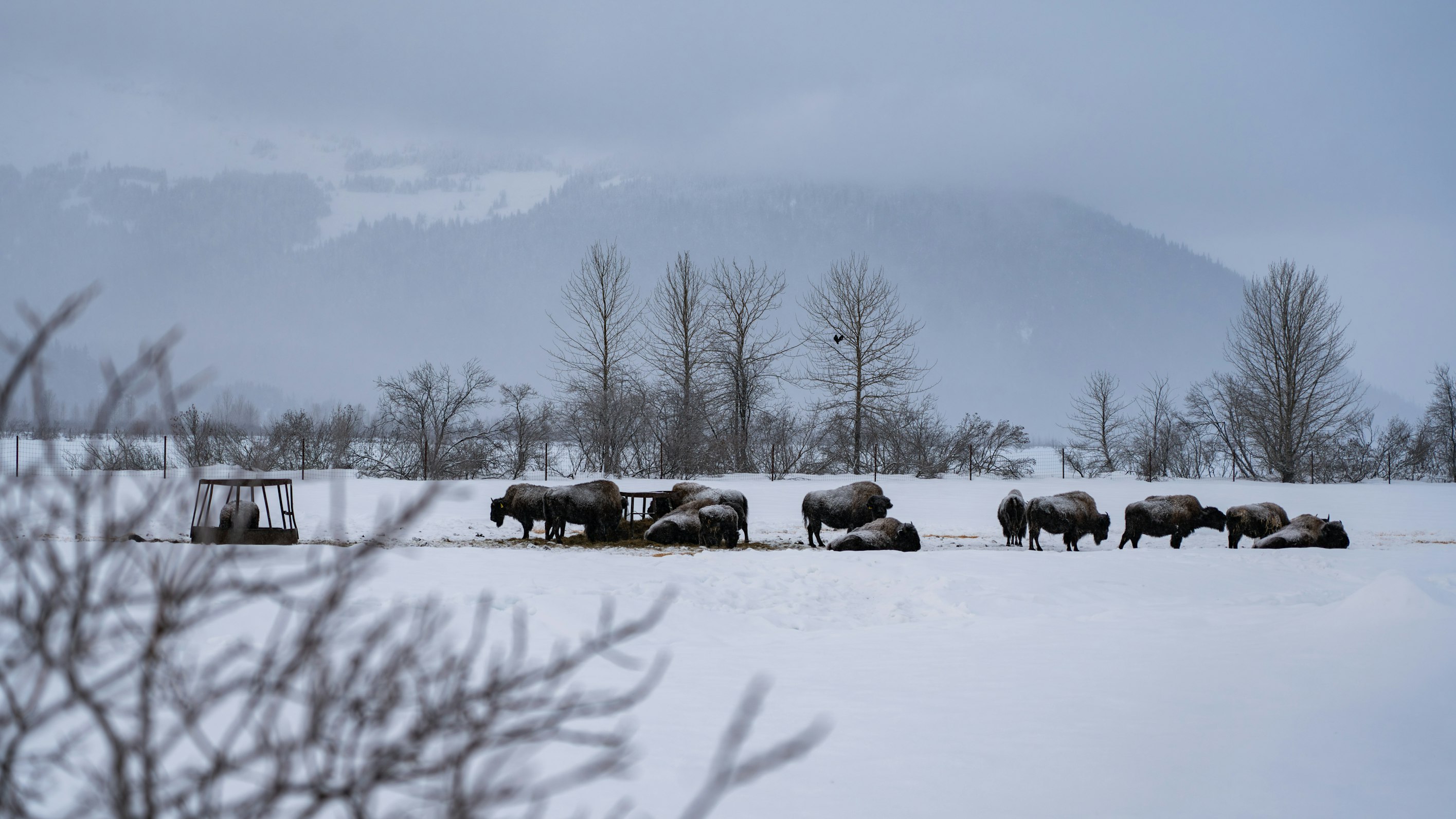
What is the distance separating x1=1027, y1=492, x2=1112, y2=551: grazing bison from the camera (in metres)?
13.1

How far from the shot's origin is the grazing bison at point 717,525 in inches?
491

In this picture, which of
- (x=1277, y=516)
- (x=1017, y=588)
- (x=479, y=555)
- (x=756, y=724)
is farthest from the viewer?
(x=1277, y=516)

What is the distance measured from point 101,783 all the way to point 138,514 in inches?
17.3

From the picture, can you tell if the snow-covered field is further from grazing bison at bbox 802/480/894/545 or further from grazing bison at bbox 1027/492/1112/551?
grazing bison at bbox 802/480/894/545

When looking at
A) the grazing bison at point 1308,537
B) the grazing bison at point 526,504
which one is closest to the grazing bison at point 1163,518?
the grazing bison at point 1308,537

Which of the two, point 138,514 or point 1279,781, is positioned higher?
point 138,514

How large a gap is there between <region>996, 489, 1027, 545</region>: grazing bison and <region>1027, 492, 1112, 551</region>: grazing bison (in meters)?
0.45

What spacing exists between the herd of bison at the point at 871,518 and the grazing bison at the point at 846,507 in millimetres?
14

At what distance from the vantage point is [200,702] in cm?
148

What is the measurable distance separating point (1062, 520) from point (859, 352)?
16420 millimetres

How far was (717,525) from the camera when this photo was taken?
41.0ft

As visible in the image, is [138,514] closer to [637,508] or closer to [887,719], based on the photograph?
[887,719]

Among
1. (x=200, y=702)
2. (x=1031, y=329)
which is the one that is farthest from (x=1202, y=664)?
(x=1031, y=329)

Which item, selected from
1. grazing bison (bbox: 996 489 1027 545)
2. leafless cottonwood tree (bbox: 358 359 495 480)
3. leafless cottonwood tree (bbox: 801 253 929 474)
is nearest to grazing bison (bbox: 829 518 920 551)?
grazing bison (bbox: 996 489 1027 545)
